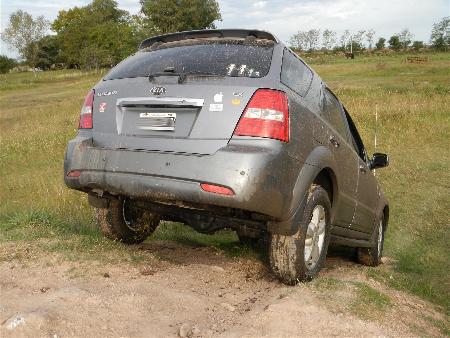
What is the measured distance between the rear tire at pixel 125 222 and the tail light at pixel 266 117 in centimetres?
137

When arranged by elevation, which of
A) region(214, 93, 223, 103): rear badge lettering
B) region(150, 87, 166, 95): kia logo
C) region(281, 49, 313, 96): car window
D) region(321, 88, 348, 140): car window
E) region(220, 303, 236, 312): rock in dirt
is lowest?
region(220, 303, 236, 312): rock in dirt

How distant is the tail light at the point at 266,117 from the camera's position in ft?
10.5

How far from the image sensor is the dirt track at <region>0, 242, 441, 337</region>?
2643mm

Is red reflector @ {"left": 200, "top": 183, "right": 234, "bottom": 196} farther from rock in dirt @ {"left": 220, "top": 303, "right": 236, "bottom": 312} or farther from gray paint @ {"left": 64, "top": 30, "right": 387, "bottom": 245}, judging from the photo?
rock in dirt @ {"left": 220, "top": 303, "right": 236, "bottom": 312}

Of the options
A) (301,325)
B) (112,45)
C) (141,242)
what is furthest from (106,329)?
(112,45)

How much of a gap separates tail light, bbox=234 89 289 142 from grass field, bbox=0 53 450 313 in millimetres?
1482

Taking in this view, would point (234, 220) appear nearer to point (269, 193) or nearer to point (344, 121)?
point (269, 193)

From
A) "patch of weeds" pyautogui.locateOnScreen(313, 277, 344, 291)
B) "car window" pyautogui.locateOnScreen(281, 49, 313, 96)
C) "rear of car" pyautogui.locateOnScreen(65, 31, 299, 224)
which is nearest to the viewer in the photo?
"rear of car" pyautogui.locateOnScreen(65, 31, 299, 224)

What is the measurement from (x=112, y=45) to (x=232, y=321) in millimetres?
68480

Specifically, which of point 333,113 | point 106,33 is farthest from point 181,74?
point 106,33

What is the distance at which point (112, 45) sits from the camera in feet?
221

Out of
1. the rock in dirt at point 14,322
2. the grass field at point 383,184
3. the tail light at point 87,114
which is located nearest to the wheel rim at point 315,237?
the grass field at point 383,184

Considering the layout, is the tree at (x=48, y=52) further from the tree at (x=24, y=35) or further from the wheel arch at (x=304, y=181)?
the wheel arch at (x=304, y=181)

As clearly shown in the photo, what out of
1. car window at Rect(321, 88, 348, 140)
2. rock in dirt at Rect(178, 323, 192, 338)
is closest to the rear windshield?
car window at Rect(321, 88, 348, 140)
